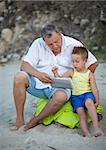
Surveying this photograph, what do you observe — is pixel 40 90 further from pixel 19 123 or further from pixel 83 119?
pixel 83 119

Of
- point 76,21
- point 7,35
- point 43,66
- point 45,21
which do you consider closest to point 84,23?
point 76,21

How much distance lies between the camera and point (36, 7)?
8.54 metres

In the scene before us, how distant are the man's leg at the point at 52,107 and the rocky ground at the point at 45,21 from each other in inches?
128

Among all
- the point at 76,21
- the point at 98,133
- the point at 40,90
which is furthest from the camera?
the point at 76,21

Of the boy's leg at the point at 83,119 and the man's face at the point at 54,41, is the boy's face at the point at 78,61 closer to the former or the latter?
the man's face at the point at 54,41

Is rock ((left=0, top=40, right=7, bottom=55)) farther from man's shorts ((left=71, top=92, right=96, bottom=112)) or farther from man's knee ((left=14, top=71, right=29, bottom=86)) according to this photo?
man's shorts ((left=71, top=92, right=96, bottom=112))

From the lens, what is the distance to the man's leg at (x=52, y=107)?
4.31m

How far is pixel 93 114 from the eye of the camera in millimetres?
4211

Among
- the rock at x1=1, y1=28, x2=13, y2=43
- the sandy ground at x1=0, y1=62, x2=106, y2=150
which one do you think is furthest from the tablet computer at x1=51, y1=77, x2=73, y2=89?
the rock at x1=1, y1=28, x2=13, y2=43

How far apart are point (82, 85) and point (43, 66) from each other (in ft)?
1.16

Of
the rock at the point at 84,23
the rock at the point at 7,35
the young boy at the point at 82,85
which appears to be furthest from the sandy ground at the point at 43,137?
the rock at the point at 7,35

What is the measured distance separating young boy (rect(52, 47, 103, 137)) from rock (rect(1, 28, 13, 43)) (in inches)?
155

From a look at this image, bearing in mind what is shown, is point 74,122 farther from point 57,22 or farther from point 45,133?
point 57,22

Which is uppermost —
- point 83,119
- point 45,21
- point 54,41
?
point 54,41
